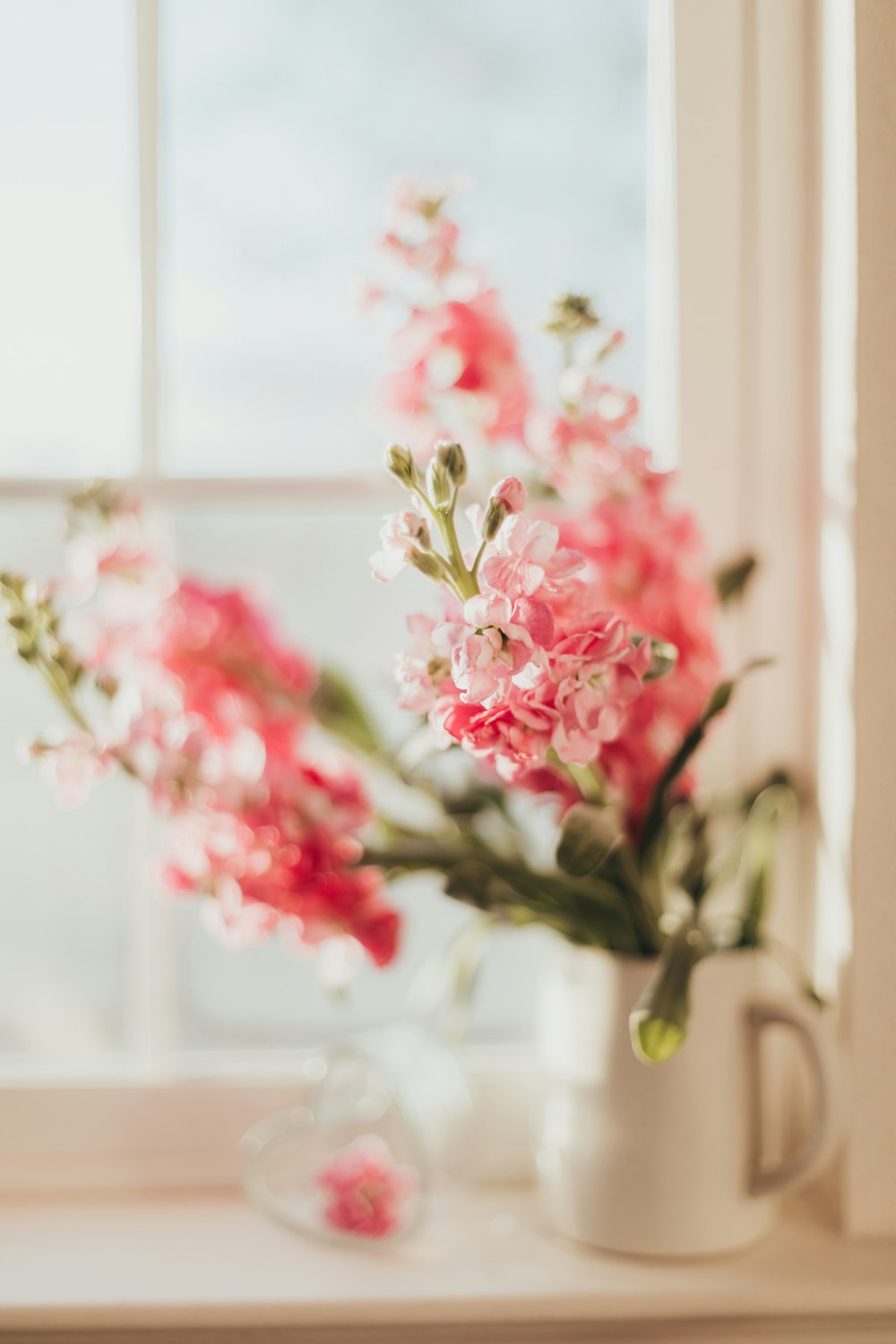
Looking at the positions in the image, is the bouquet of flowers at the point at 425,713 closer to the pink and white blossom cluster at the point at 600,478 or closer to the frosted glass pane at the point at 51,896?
the pink and white blossom cluster at the point at 600,478

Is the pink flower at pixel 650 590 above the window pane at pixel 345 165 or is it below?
below

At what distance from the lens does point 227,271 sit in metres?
0.90

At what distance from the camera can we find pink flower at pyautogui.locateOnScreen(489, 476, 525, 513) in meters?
0.48

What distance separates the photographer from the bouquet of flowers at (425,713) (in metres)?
0.70

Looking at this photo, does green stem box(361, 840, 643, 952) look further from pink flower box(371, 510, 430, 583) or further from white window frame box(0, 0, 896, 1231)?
pink flower box(371, 510, 430, 583)

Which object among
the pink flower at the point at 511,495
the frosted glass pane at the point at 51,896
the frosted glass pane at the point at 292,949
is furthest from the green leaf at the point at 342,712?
the pink flower at the point at 511,495

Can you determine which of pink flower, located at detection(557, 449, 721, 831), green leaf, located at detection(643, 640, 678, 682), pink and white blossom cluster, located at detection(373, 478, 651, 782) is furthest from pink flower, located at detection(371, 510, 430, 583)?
pink flower, located at detection(557, 449, 721, 831)

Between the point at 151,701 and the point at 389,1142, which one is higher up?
the point at 151,701

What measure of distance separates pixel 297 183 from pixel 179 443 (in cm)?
23

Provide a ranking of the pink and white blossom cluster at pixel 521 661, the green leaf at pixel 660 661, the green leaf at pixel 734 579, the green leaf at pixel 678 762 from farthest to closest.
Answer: the green leaf at pixel 734 579
the green leaf at pixel 678 762
the green leaf at pixel 660 661
the pink and white blossom cluster at pixel 521 661

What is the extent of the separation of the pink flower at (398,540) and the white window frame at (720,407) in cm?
42

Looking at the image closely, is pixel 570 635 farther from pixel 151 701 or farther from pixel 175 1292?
pixel 175 1292

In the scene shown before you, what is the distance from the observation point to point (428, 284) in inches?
29.7

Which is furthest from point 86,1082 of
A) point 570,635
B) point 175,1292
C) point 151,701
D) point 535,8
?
point 535,8
